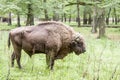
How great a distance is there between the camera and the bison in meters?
8.80

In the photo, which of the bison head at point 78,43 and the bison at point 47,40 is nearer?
the bison at point 47,40

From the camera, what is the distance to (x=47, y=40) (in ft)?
29.0

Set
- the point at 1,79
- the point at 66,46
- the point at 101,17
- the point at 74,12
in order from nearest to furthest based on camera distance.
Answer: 1. the point at 1,79
2. the point at 66,46
3. the point at 101,17
4. the point at 74,12

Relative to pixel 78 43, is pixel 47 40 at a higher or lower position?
higher

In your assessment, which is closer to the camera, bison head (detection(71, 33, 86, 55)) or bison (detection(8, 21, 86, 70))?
bison (detection(8, 21, 86, 70))

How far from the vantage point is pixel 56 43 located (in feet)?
29.2

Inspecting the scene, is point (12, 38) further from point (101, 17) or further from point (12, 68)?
point (101, 17)

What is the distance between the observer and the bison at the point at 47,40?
28.9 feet

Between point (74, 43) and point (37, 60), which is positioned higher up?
point (74, 43)

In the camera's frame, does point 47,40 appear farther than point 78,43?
No

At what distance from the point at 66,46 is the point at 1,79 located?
3.00 m

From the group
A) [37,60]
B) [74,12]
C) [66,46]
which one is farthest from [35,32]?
[74,12]

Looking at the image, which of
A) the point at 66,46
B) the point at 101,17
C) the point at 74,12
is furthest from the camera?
the point at 74,12

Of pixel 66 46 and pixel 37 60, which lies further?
pixel 37 60
